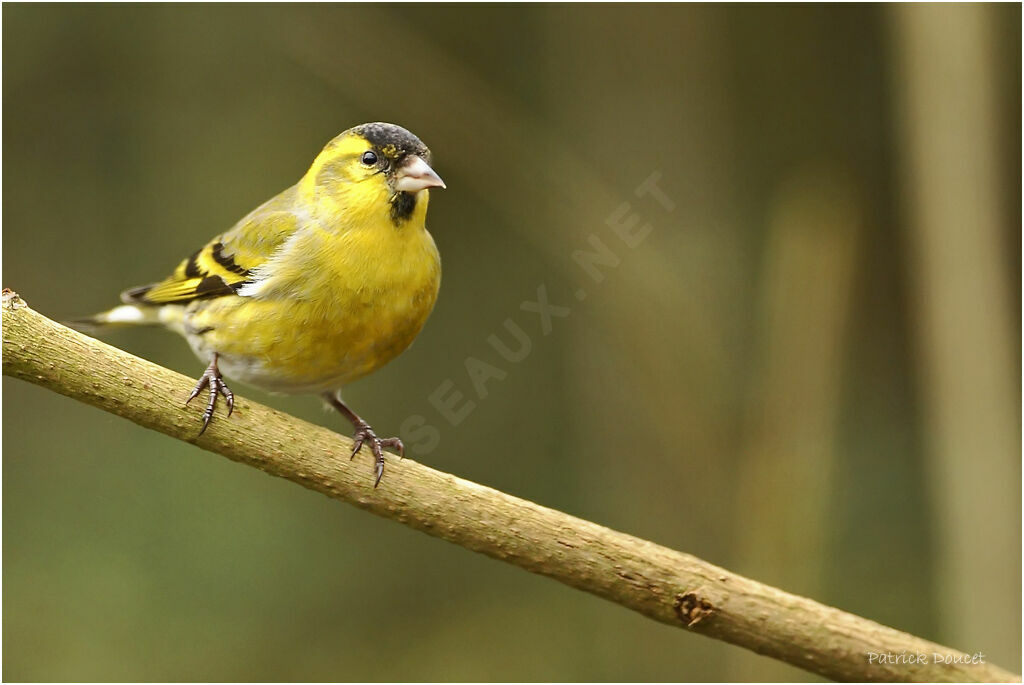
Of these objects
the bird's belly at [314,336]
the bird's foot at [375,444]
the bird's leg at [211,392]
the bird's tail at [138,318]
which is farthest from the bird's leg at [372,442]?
the bird's tail at [138,318]

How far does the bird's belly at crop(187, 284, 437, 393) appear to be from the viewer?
11.3ft

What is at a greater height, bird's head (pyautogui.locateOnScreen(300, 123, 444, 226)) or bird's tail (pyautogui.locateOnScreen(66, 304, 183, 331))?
bird's head (pyautogui.locateOnScreen(300, 123, 444, 226))

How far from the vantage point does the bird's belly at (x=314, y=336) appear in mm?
3439

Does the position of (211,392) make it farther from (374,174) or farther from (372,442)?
(374,174)

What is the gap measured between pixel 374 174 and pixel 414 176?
25cm

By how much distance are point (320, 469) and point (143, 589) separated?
3244 millimetres

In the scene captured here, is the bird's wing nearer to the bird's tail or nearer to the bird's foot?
the bird's tail

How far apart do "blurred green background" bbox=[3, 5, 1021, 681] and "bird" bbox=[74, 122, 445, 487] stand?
72.6 inches

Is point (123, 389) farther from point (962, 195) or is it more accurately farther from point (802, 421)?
point (962, 195)

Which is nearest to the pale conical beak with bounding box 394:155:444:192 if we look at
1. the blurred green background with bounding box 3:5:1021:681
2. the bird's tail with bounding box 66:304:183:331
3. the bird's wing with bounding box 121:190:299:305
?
the bird's wing with bounding box 121:190:299:305

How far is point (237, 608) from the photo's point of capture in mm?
6016

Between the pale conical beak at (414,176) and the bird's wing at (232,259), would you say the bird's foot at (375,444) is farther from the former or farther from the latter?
the pale conical beak at (414,176)

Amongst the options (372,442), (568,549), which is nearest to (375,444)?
(372,442)

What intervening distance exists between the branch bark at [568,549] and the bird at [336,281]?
14 centimetres
